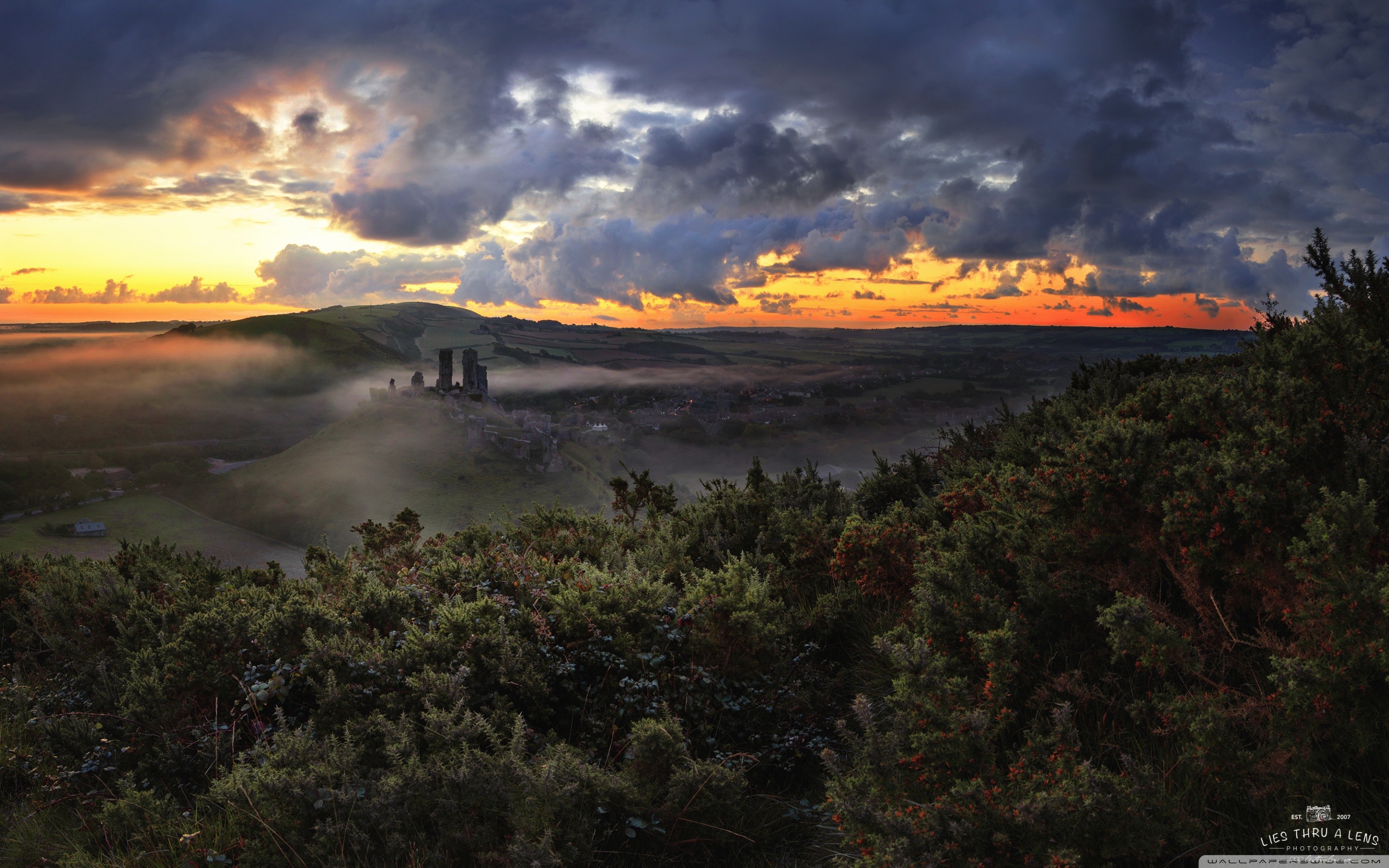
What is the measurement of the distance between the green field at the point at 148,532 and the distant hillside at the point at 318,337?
7946 centimetres

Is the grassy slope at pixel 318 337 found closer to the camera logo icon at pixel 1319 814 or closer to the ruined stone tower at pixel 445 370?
the ruined stone tower at pixel 445 370

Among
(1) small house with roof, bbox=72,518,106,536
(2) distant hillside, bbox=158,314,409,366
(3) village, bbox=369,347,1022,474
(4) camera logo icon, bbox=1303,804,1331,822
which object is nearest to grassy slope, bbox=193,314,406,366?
(2) distant hillside, bbox=158,314,409,366

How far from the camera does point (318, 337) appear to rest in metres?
175

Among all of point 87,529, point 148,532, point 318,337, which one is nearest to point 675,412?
point 148,532

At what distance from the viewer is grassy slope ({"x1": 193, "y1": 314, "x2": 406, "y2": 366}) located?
167 metres

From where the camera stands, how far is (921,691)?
3539 mm

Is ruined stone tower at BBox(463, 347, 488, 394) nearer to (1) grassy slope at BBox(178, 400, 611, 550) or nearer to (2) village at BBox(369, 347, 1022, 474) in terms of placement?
(2) village at BBox(369, 347, 1022, 474)

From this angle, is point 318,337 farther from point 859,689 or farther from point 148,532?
point 859,689

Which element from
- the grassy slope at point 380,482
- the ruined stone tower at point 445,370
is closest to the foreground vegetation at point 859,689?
the grassy slope at point 380,482

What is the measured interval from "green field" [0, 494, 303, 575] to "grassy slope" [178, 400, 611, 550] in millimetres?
3472

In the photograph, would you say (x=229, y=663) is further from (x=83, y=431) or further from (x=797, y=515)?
(x=83, y=431)

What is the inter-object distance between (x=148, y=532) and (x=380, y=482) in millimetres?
46092

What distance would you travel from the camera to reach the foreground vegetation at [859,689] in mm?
3121

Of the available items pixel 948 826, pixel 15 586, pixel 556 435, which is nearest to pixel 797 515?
pixel 948 826
